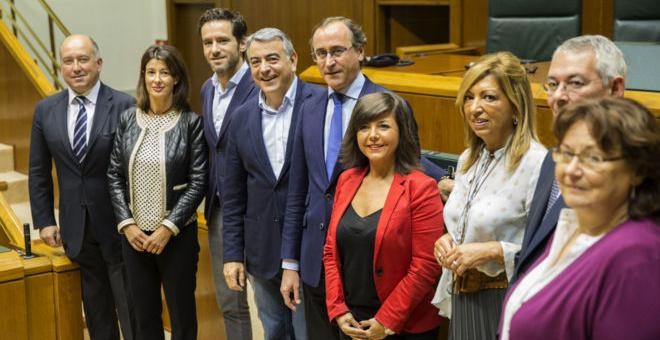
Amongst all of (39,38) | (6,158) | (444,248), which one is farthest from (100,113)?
(39,38)

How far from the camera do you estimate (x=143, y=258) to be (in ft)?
9.56

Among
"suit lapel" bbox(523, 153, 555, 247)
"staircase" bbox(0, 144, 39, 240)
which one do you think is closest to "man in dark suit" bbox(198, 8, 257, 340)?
"suit lapel" bbox(523, 153, 555, 247)

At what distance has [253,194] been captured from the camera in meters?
2.65

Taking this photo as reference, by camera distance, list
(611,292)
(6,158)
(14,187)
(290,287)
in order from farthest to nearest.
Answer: (6,158), (14,187), (290,287), (611,292)

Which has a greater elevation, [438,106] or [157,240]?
[438,106]

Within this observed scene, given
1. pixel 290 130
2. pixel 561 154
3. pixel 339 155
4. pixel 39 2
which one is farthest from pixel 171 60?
pixel 39 2

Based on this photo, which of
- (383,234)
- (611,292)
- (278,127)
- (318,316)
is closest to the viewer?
(611,292)

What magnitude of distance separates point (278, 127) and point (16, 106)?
11.4 feet

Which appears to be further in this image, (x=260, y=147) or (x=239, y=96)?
(x=239, y=96)

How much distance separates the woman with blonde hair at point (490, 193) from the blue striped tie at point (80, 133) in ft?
4.93

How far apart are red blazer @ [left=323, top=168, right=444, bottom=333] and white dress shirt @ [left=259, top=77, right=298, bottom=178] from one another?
1.70 ft

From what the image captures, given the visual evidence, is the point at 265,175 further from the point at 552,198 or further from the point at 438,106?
the point at 552,198

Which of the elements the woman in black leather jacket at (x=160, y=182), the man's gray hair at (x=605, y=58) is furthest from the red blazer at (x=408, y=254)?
the woman in black leather jacket at (x=160, y=182)

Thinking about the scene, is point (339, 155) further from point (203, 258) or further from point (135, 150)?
point (203, 258)
